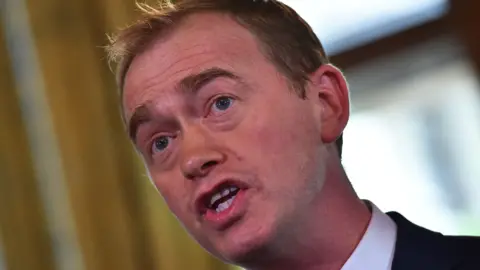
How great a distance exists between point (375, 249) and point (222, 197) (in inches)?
6.9

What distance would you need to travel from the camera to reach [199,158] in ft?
2.50

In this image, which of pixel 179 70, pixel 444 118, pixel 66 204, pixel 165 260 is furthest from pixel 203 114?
pixel 66 204

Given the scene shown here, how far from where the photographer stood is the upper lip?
2.46 ft

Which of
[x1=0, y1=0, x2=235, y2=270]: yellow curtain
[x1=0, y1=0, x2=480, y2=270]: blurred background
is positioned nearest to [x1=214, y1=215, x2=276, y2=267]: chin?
[x1=0, y1=0, x2=480, y2=270]: blurred background

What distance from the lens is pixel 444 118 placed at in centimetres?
107

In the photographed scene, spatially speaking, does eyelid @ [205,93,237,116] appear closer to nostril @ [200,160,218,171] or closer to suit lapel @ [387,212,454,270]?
nostril @ [200,160,218,171]

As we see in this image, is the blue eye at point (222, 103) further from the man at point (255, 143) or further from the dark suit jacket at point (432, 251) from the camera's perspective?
the dark suit jacket at point (432, 251)

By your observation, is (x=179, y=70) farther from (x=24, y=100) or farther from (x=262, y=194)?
(x=24, y=100)

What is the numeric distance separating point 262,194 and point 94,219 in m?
0.72

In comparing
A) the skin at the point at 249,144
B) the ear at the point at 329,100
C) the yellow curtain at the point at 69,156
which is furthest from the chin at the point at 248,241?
the yellow curtain at the point at 69,156

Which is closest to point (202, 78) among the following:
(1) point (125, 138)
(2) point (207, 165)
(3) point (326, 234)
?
(2) point (207, 165)

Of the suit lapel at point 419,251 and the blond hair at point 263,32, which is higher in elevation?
the blond hair at point 263,32

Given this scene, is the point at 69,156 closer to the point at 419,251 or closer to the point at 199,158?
the point at 199,158

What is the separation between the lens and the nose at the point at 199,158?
2.49 feet
